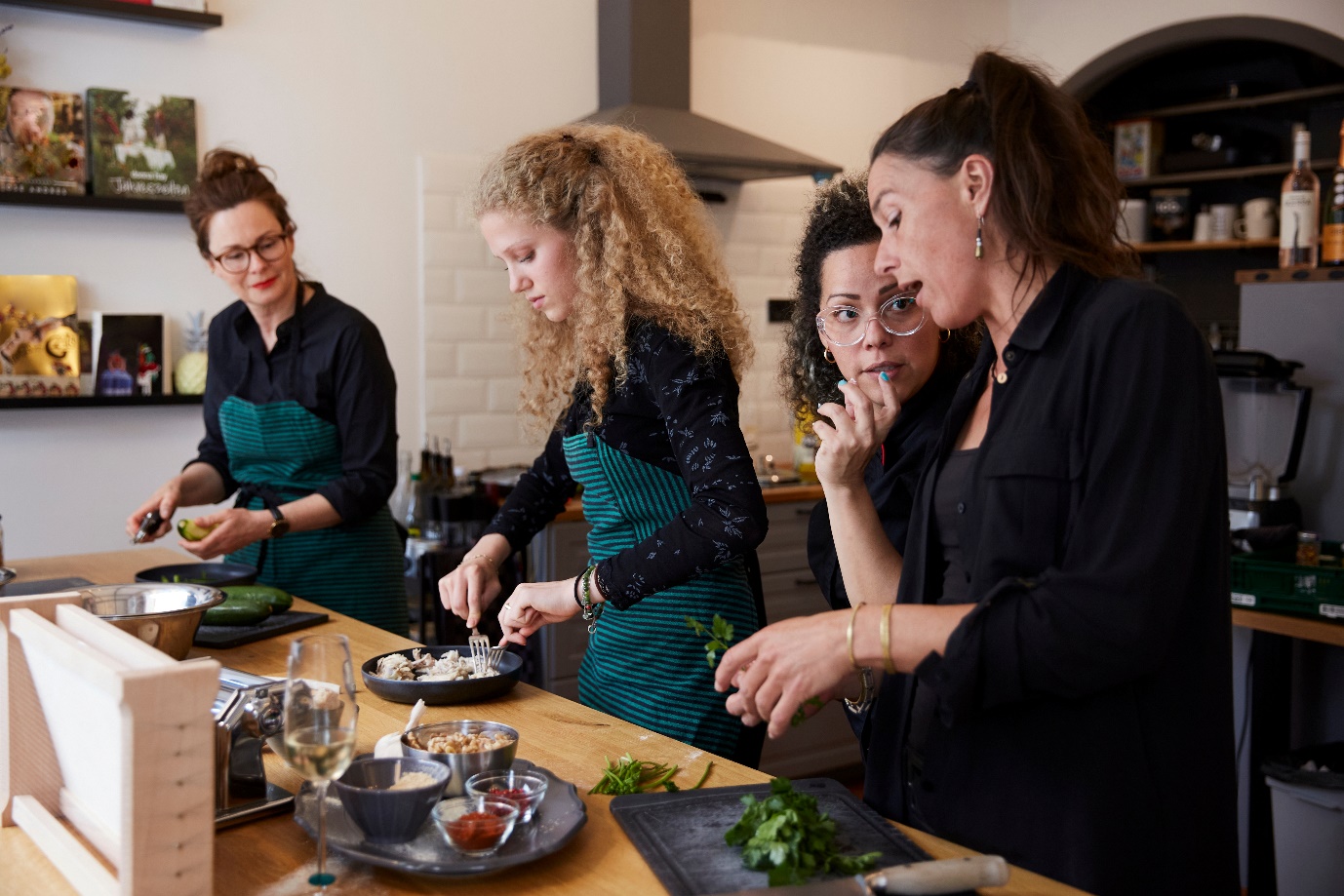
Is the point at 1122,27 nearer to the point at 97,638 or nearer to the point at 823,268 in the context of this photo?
the point at 823,268

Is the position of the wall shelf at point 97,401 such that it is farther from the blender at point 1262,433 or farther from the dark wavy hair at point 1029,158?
the blender at point 1262,433

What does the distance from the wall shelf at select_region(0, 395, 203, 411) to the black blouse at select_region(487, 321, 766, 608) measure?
2.21 metres

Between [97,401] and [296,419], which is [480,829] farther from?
[97,401]

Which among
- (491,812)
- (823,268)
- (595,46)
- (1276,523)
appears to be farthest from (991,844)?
(595,46)

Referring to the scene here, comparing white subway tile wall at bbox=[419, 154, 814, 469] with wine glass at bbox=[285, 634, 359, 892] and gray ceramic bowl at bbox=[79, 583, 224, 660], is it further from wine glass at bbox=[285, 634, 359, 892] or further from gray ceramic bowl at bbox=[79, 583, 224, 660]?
wine glass at bbox=[285, 634, 359, 892]

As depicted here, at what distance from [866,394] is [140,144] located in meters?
2.81

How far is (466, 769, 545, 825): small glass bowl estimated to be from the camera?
1.28m

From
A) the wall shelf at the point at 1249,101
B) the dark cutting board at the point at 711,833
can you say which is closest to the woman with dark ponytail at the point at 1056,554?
the dark cutting board at the point at 711,833

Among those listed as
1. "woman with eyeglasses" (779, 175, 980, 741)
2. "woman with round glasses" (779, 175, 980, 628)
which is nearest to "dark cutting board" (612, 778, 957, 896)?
"woman with eyeglasses" (779, 175, 980, 741)

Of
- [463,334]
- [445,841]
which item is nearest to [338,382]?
[463,334]

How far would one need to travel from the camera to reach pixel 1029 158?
1.34 meters

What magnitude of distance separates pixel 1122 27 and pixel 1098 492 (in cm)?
480

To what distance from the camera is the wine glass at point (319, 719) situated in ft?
3.68

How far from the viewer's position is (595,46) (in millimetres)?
4625
